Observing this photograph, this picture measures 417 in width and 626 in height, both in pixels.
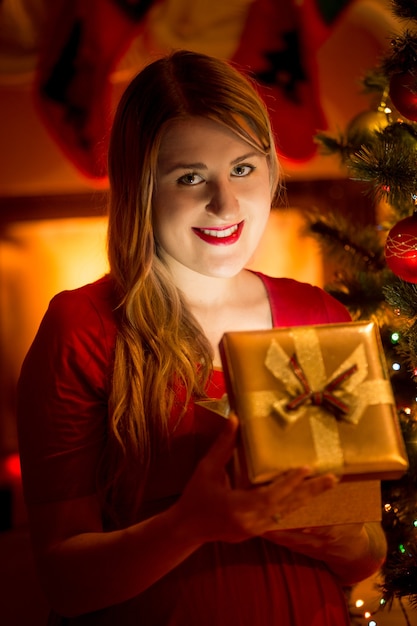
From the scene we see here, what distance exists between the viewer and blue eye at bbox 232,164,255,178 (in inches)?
47.0

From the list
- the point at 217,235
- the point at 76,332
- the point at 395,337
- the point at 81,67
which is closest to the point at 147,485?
the point at 76,332

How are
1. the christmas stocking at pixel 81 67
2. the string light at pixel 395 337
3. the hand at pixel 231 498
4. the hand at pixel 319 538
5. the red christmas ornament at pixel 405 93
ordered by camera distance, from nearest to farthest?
the hand at pixel 231 498 → the hand at pixel 319 538 → the red christmas ornament at pixel 405 93 → the string light at pixel 395 337 → the christmas stocking at pixel 81 67

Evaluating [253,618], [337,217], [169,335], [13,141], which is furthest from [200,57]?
[13,141]

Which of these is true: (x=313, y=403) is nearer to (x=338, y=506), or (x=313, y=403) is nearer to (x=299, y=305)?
(x=338, y=506)

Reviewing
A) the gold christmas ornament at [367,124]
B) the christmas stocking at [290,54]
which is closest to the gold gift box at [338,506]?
the gold christmas ornament at [367,124]

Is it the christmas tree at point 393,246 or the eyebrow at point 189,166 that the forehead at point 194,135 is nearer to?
the eyebrow at point 189,166

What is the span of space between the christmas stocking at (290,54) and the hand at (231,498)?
2143mm

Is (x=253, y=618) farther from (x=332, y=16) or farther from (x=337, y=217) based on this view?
(x=332, y=16)

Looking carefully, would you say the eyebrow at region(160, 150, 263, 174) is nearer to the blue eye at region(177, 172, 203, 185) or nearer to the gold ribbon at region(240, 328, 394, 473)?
the blue eye at region(177, 172, 203, 185)

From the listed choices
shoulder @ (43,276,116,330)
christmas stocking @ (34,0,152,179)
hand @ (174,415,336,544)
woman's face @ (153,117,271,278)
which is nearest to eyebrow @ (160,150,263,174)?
woman's face @ (153,117,271,278)

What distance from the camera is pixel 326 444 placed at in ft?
3.21

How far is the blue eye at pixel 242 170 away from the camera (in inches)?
47.0

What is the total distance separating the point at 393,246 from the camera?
4.17 ft

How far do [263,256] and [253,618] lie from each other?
85.3 inches
